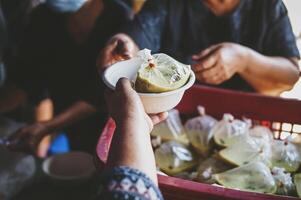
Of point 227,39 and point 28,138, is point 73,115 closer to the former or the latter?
point 28,138

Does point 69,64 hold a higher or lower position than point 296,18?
lower

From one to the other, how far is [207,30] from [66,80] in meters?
0.91

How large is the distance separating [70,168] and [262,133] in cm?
99

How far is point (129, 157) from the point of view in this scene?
0.73 metres

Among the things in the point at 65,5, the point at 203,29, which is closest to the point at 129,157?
the point at 203,29

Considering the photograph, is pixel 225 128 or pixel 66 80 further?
pixel 66 80

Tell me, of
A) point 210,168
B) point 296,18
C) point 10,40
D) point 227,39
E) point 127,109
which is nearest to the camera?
point 127,109

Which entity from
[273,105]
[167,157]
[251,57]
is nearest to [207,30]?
[251,57]

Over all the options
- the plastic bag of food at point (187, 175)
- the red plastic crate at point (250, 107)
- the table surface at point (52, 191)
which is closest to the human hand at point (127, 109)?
the red plastic crate at point (250, 107)

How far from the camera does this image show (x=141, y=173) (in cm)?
71

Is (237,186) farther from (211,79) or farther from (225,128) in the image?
(211,79)

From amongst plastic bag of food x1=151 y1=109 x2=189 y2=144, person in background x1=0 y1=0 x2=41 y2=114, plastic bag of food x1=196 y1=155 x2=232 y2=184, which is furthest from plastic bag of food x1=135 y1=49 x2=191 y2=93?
person in background x1=0 y1=0 x2=41 y2=114

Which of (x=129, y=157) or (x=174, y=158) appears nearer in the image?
(x=129, y=157)

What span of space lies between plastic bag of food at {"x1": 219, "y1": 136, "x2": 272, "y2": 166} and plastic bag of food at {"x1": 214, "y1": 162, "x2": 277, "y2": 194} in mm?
49
